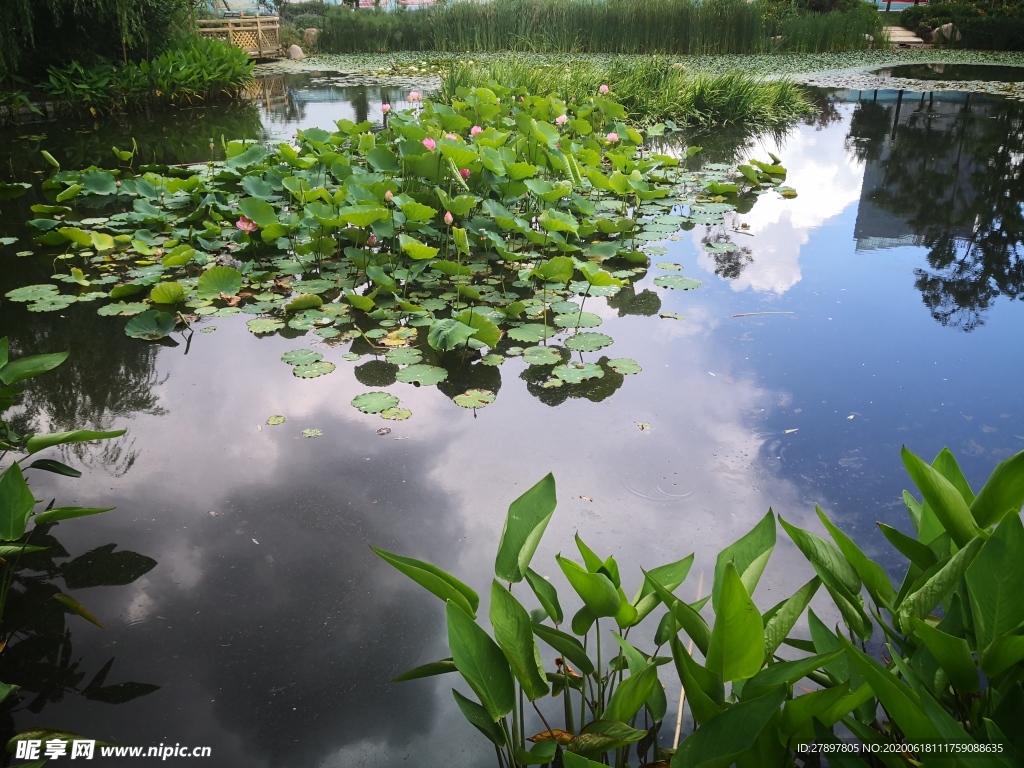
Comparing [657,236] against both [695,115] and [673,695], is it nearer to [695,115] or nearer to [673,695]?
[673,695]

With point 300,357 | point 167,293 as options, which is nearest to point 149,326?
point 167,293

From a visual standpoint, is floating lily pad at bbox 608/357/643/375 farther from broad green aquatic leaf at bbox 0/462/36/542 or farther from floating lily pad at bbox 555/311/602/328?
broad green aquatic leaf at bbox 0/462/36/542

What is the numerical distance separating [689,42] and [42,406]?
12.4 m

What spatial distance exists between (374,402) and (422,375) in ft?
0.71

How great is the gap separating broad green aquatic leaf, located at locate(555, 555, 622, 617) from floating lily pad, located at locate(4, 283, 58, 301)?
308 centimetres

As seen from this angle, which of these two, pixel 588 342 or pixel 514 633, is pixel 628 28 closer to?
pixel 588 342

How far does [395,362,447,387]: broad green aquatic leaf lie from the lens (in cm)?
253

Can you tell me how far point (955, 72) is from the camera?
1181 centimetres

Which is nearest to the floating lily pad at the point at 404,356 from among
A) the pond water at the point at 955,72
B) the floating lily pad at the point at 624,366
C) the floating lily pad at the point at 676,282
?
Answer: the floating lily pad at the point at 624,366

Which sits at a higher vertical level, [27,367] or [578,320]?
[27,367]

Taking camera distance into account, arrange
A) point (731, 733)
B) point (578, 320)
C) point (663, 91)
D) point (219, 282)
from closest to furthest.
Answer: point (731, 733) < point (578, 320) < point (219, 282) < point (663, 91)

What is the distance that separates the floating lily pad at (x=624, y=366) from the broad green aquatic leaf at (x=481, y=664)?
Answer: 167 centimetres

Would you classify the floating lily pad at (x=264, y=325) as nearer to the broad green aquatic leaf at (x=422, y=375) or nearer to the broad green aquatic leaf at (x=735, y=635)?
the broad green aquatic leaf at (x=422, y=375)

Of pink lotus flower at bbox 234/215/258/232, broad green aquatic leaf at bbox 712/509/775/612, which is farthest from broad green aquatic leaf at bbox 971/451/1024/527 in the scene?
pink lotus flower at bbox 234/215/258/232
